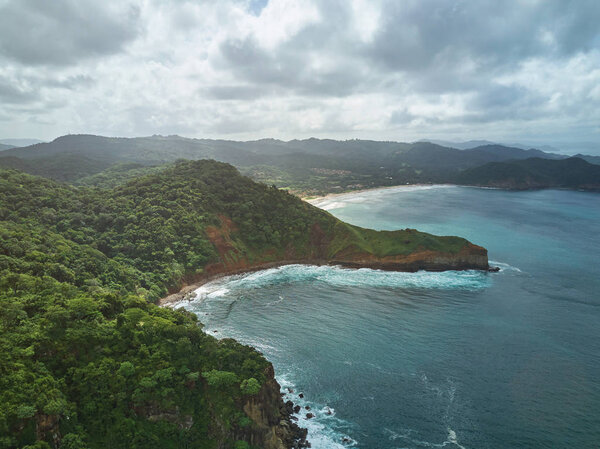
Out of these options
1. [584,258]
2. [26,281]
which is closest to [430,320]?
[26,281]

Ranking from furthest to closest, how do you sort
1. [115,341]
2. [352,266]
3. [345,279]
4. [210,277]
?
1. [352,266]
2. [210,277]
3. [345,279]
4. [115,341]

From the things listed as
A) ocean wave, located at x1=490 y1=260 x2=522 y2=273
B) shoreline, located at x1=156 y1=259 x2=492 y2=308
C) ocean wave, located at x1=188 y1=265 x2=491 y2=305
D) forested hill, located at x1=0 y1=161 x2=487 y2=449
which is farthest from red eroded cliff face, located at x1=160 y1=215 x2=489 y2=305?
ocean wave, located at x1=490 y1=260 x2=522 y2=273

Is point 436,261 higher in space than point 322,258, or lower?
higher

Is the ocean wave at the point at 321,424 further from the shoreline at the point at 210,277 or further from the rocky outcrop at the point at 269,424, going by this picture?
the shoreline at the point at 210,277

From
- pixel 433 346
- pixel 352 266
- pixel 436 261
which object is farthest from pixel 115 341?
pixel 436 261

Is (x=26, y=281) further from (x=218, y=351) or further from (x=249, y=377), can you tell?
(x=249, y=377)

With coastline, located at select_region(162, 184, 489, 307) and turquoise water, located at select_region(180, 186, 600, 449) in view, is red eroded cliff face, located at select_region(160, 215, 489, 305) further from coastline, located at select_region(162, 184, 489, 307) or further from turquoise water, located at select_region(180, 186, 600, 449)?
turquoise water, located at select_region(180, 186, 600, 449)

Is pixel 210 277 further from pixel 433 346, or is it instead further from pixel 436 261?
pixel 436 261
